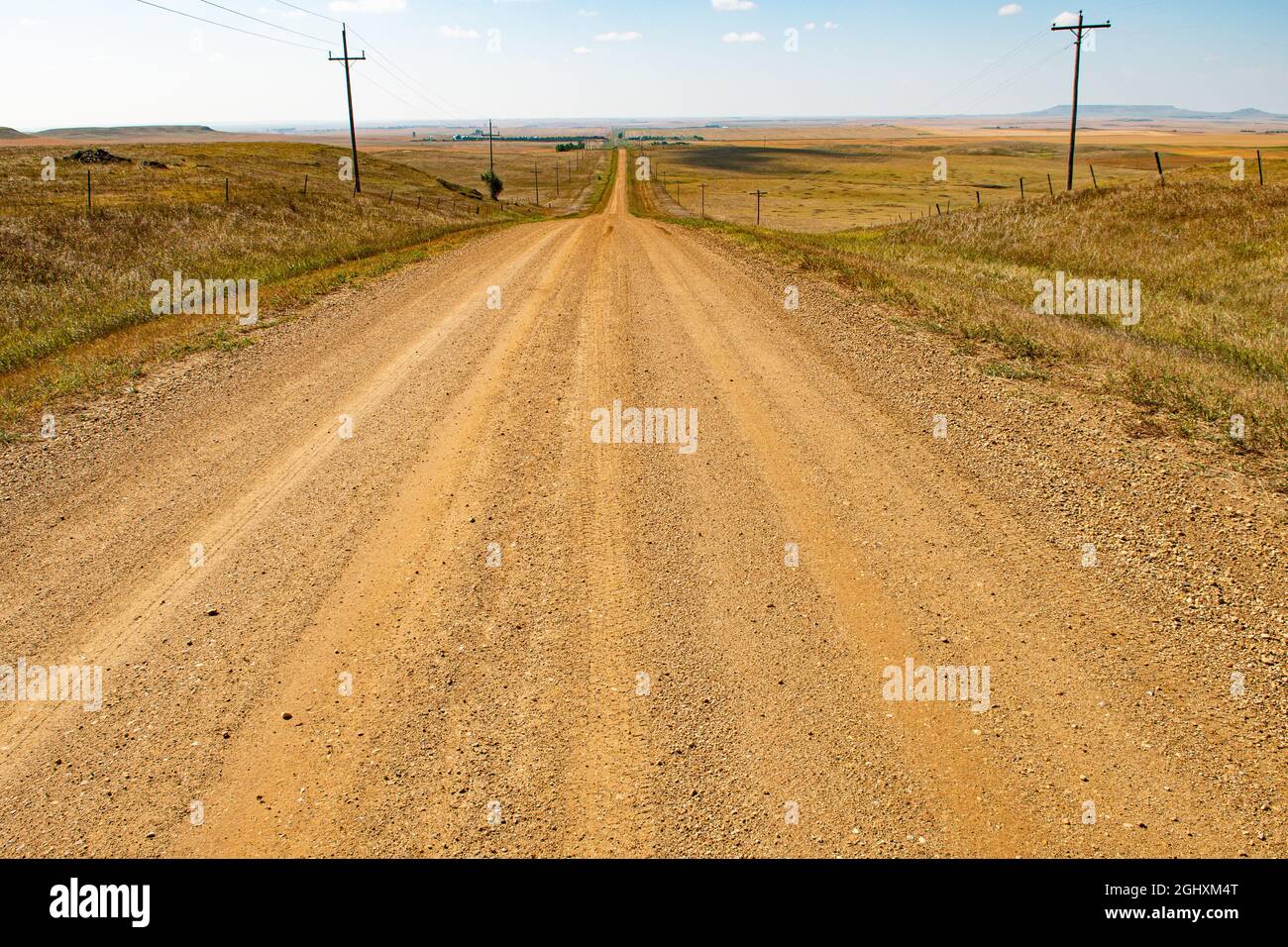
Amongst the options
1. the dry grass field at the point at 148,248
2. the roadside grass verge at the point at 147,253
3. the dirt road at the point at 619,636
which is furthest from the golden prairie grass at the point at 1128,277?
the dry grass field at the point at 148,248

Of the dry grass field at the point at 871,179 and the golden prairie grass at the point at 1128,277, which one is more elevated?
the dry grass field at the point at 871,179

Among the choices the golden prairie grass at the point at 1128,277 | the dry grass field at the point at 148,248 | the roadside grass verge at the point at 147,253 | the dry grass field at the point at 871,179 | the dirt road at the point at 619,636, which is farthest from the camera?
the dry grass field at the point at 871,179

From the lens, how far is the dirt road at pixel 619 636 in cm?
359

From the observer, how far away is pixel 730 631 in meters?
4.96

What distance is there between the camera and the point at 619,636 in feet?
16.1

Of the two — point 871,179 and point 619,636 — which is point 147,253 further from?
point 871,179

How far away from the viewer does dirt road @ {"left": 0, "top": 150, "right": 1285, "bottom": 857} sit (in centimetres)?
359

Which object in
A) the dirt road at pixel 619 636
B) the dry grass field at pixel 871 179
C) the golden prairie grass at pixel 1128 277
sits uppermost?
the dry grass field at pixel 871 179

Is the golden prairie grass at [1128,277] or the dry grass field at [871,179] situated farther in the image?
the dry grass field at [871,179]

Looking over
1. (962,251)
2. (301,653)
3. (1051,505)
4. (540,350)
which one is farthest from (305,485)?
(962,251)

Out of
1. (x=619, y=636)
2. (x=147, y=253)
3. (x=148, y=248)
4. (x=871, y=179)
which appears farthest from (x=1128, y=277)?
(x=871, y=179)

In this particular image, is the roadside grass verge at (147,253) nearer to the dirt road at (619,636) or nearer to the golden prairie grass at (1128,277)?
the dirt road at (619,636)

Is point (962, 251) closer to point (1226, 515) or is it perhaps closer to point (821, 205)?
point (1226, 515)
